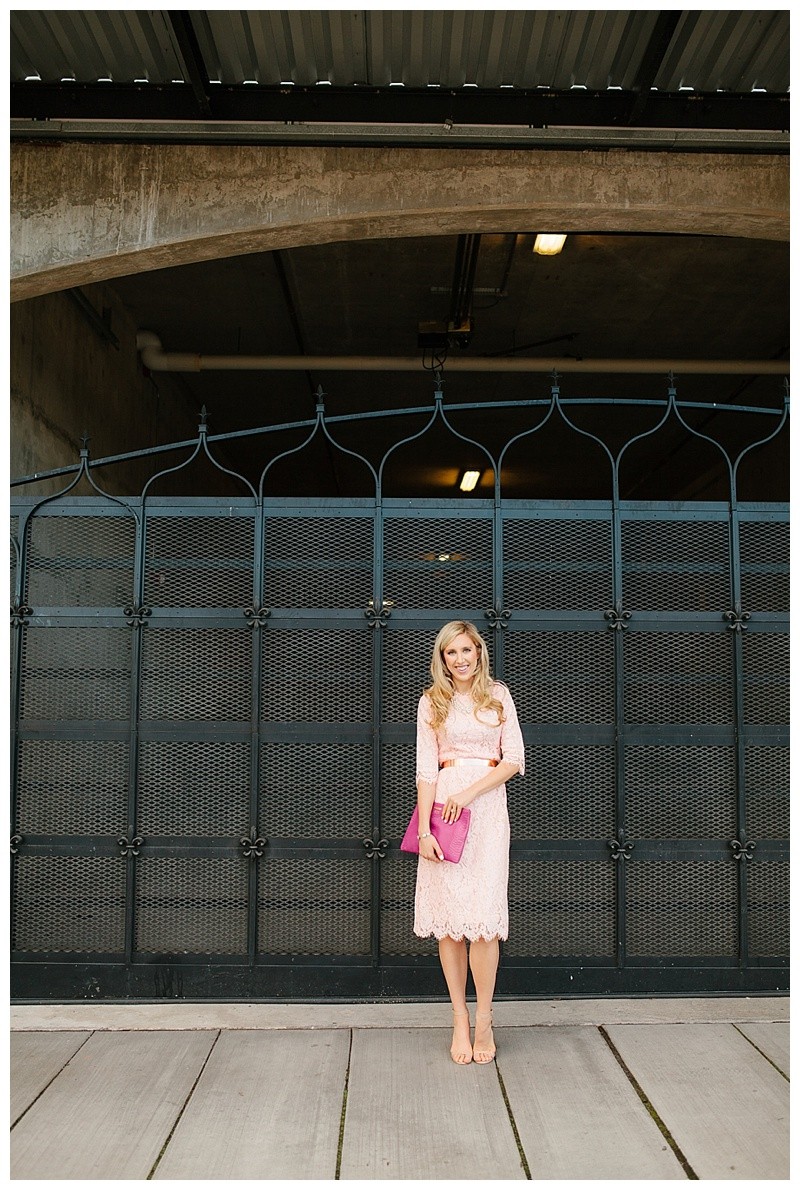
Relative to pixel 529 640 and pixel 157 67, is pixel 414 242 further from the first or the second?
pixel 529 640

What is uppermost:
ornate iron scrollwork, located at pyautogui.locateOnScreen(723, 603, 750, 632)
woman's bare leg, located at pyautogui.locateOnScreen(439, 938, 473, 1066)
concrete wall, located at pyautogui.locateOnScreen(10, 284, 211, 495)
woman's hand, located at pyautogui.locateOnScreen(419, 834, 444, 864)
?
concrete wall, located at pyautogui.locateOnScreen(10, 284, 211, 495)

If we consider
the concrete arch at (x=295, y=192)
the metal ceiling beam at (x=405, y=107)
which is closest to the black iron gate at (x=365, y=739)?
the concrete arch at (x=295, y=192)

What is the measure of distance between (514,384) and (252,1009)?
6.36 meters

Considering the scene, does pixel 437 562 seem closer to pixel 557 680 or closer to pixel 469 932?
pixel 557 680

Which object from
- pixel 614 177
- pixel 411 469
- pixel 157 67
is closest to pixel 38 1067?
pixel 157 67

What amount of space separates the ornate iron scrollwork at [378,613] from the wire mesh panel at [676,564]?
1091 mm

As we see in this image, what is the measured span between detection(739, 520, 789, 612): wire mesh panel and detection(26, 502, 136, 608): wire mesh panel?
2.84 m

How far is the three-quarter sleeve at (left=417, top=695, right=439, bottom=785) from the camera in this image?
3.61 metres

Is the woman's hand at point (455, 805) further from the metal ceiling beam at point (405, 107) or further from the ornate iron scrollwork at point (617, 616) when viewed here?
the metal ceiling beam at point (405, 107)

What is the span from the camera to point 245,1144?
294 cm

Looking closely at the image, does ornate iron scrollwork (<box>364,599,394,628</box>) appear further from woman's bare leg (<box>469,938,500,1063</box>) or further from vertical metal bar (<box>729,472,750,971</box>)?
vertical metal bar (<box>729,472,750,971</box>)

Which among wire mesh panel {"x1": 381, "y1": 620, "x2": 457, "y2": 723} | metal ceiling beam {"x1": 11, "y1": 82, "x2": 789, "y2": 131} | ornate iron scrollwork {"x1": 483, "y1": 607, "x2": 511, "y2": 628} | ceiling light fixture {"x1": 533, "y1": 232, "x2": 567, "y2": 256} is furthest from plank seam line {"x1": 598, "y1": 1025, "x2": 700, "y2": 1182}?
ceiling light fixture {"x1": 533, "y1": 232, "x2": 567, "y2": 256}

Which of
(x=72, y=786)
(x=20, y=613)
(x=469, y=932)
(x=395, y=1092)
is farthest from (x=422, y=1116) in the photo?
(x=20, y=613)

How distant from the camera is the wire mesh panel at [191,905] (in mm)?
4207
